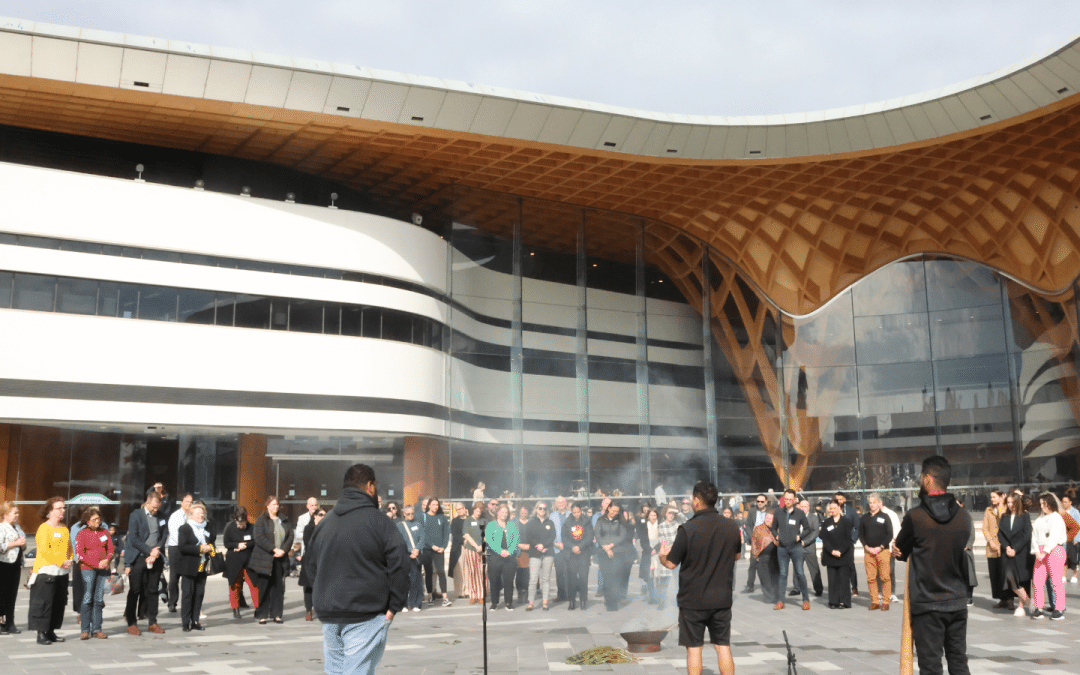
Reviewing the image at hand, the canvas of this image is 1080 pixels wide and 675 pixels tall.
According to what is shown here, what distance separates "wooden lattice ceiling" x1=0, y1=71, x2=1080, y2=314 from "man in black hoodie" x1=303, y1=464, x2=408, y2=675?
16.8m

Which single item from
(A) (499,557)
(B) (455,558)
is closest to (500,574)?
(A) (499,557)

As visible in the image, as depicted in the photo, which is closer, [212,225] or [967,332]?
[212,225]

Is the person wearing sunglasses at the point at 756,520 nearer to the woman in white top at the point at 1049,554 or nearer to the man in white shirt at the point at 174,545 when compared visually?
the woman in white top at the point at 1049,554

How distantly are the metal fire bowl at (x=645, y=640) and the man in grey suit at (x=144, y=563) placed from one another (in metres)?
6.61

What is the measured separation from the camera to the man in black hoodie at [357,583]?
5.22 meters

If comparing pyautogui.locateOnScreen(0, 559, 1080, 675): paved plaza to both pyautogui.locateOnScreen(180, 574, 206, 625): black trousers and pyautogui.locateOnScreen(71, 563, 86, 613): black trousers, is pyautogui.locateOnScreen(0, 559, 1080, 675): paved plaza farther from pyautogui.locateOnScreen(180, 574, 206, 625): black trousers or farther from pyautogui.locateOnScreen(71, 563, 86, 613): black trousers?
pyautogui.locateOnScreen(71, 563, 86, 613): black trousers

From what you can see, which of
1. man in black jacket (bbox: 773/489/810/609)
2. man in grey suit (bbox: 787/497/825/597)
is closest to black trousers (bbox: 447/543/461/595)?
man in black jacket (bbox: 773/489/810/609)

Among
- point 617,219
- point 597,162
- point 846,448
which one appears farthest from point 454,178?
point 846,448

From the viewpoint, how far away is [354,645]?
5.22 meters

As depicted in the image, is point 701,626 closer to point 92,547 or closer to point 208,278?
point 92,547

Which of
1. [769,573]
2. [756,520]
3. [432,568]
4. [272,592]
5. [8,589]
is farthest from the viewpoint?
[756,520]

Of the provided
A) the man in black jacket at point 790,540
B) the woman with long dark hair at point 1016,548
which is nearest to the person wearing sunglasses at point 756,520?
the man in black jacket at point 790,540

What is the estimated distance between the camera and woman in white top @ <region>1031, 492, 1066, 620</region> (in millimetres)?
12086

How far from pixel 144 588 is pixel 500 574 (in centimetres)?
543
